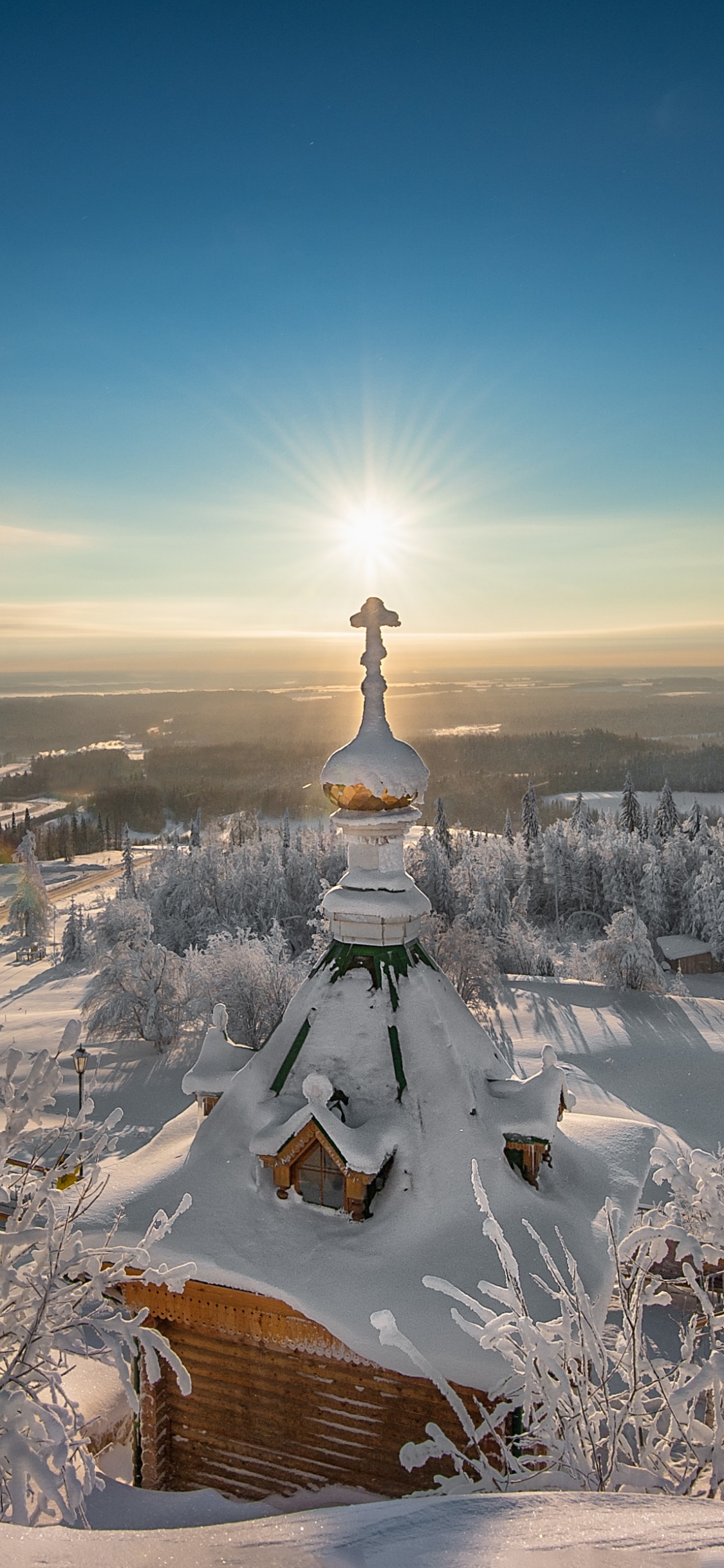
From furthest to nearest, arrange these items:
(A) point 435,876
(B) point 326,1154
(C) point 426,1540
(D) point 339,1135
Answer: (A) point 435,876, (B) point 326,1154, (D) point 339,1135, (C) point 426,1540

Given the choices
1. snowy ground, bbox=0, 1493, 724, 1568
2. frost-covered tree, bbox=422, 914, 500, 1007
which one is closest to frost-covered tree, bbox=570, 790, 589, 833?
frost-covered tree, bbox=422, 914, 500, 1007

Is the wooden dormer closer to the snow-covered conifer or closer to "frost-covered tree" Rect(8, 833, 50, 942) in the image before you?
the snow-covered conifer

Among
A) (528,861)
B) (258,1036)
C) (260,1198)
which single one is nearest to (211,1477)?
(260,1198)

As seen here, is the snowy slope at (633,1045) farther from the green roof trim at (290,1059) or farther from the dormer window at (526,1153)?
the green roof trim at (290,1059)

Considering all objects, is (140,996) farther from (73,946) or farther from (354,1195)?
(354,1195)

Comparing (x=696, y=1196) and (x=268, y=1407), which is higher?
(x=696, y=1196)

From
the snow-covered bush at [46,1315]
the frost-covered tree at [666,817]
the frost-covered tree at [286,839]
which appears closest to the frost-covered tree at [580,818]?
the frost-covered tree at [666,817]

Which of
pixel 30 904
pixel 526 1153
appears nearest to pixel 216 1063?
pixel 526 1153
